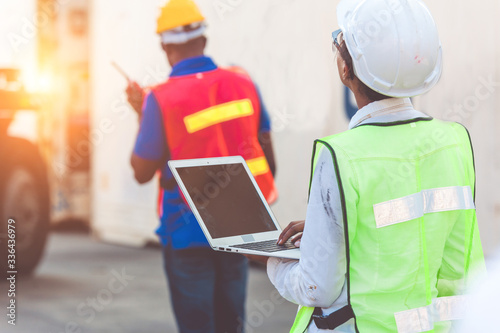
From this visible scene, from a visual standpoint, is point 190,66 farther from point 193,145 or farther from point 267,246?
point 267,246

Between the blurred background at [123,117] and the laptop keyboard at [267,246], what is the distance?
3.34 m

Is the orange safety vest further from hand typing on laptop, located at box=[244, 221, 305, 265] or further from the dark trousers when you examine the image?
hand typing on laptop, located at box=[244, 221, 305, 265]

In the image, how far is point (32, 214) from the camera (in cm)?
679

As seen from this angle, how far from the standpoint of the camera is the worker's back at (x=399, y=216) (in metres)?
1.69

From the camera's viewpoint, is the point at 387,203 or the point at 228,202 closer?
the point at 387,203

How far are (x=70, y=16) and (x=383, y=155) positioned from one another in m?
8.56

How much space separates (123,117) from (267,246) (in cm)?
709

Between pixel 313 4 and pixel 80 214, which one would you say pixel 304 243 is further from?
pixel 80 214

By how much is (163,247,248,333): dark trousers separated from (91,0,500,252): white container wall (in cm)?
257

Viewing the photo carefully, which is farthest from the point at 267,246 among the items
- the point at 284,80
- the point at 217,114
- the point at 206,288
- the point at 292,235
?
the point at 284,80

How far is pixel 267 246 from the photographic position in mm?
1998

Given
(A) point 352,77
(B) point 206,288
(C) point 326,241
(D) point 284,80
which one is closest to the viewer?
(C) point 326,241

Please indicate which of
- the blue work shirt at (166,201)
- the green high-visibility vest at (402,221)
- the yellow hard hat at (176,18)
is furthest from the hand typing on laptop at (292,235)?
the yellow hard hat at (176,18)

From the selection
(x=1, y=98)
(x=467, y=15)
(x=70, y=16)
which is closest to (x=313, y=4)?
(x=467, y=15)
